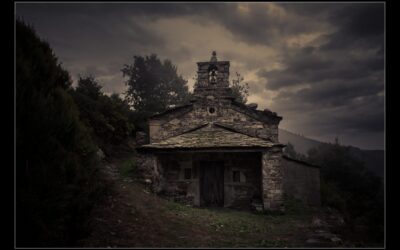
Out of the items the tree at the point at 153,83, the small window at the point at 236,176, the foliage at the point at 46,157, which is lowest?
the small window at the point at 236,176

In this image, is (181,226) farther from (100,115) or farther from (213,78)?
(100,115)

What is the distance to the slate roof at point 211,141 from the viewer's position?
37.2 feet

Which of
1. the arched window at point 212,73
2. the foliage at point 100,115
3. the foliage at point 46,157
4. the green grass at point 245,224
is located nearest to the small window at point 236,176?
the green grass at point 245,224

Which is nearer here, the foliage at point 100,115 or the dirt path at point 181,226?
the dirt path at point 181,226

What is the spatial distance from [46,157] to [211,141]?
7.66m

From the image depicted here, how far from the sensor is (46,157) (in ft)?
15.6

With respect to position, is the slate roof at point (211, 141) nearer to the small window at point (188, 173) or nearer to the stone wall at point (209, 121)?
the stone wall at point (209, 121)

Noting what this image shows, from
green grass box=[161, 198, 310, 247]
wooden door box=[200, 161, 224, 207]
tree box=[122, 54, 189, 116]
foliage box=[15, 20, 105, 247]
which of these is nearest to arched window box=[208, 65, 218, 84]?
A: wooden door box=[200, 161, 224, 207]

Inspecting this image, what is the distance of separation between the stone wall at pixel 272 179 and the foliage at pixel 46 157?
741 centimetres

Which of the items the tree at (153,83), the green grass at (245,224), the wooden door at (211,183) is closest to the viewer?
the green grass at (245,224)

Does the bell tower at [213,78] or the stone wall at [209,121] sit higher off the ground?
the bell tower at [213,78]

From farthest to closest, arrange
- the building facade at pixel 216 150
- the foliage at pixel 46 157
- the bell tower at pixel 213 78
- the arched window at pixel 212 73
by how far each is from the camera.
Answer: the arched window at pixel 212 73, the bell tower at pixel 213 78, the building facade at pixel 216 150, the foliage at pixel 46 157

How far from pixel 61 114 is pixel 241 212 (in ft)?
26.8

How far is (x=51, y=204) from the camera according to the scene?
4555 millimetres
